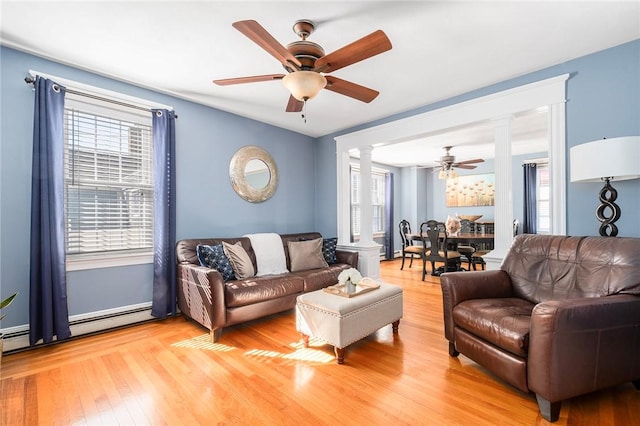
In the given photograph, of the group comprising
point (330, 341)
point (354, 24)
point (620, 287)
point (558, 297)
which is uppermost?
point (354, 24)

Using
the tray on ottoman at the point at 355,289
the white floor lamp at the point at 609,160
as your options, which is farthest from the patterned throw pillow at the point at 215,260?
the white floor lamp at the point at 609,160

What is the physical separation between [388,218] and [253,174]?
4248mm

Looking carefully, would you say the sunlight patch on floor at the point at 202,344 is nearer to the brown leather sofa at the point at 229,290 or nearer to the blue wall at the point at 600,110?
the brown leather sofa at the point at 229,290

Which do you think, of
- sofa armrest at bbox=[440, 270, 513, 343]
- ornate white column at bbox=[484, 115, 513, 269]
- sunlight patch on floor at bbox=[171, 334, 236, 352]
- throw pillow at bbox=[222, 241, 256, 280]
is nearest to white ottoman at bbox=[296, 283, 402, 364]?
sofa armrest at bbox=[440, 270, 513, 343]

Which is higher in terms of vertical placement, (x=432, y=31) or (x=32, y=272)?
(x=432, y=31)

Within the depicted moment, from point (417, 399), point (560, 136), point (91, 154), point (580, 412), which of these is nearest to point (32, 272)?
point (91, 154)

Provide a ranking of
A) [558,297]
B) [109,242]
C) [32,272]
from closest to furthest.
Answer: [558,297], [32,272], [109,242]

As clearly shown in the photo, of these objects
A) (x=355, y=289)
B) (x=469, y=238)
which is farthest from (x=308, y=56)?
(x=469, y=238)

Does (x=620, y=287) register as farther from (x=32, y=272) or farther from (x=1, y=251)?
(x=1, y=251)

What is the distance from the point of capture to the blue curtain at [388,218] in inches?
294

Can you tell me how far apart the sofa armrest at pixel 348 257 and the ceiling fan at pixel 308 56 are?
2.46 meters

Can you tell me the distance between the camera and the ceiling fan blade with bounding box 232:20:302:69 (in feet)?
5.26

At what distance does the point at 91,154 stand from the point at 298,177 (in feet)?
9.35

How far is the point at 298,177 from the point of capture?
5.04m
